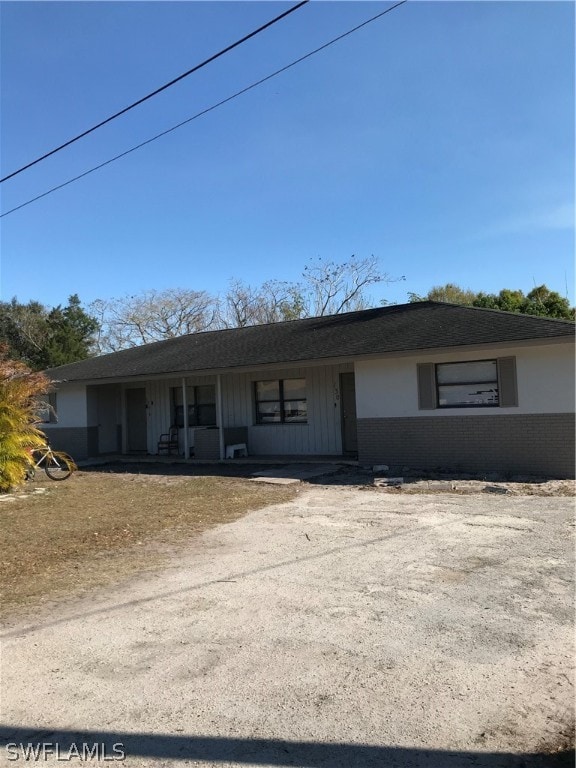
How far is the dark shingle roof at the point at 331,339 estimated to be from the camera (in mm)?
12995

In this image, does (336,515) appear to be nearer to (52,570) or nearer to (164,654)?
(52,570)

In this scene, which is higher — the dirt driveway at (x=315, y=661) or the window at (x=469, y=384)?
the window at (x=469, y=384)

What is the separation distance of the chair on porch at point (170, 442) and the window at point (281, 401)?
3.19 meters

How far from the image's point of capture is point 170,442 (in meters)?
20.3

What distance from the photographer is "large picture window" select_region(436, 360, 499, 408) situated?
1325 centimetres

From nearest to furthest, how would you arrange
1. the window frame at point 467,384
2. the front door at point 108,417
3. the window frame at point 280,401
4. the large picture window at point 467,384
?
1. the window frame at point 467,384
2. the large picture window at point 467,384
3. the window frame at point 280,401
4. the front door at point 108,417

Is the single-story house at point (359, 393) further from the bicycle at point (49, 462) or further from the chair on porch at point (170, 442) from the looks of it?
the bicycle at point (49, 462)

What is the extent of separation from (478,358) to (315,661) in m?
10.3

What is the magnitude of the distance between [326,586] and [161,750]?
2811 millimetres

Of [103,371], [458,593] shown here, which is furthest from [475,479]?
[103,371]

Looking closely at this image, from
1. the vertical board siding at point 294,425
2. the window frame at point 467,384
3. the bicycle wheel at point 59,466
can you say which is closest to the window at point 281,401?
the vertical board siding at point 294,425

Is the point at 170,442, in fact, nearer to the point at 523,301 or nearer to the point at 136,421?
the point at 136,421

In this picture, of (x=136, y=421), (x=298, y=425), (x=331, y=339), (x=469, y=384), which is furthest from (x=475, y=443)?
(x=136, y=421)

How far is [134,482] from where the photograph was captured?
1441 centimetres
